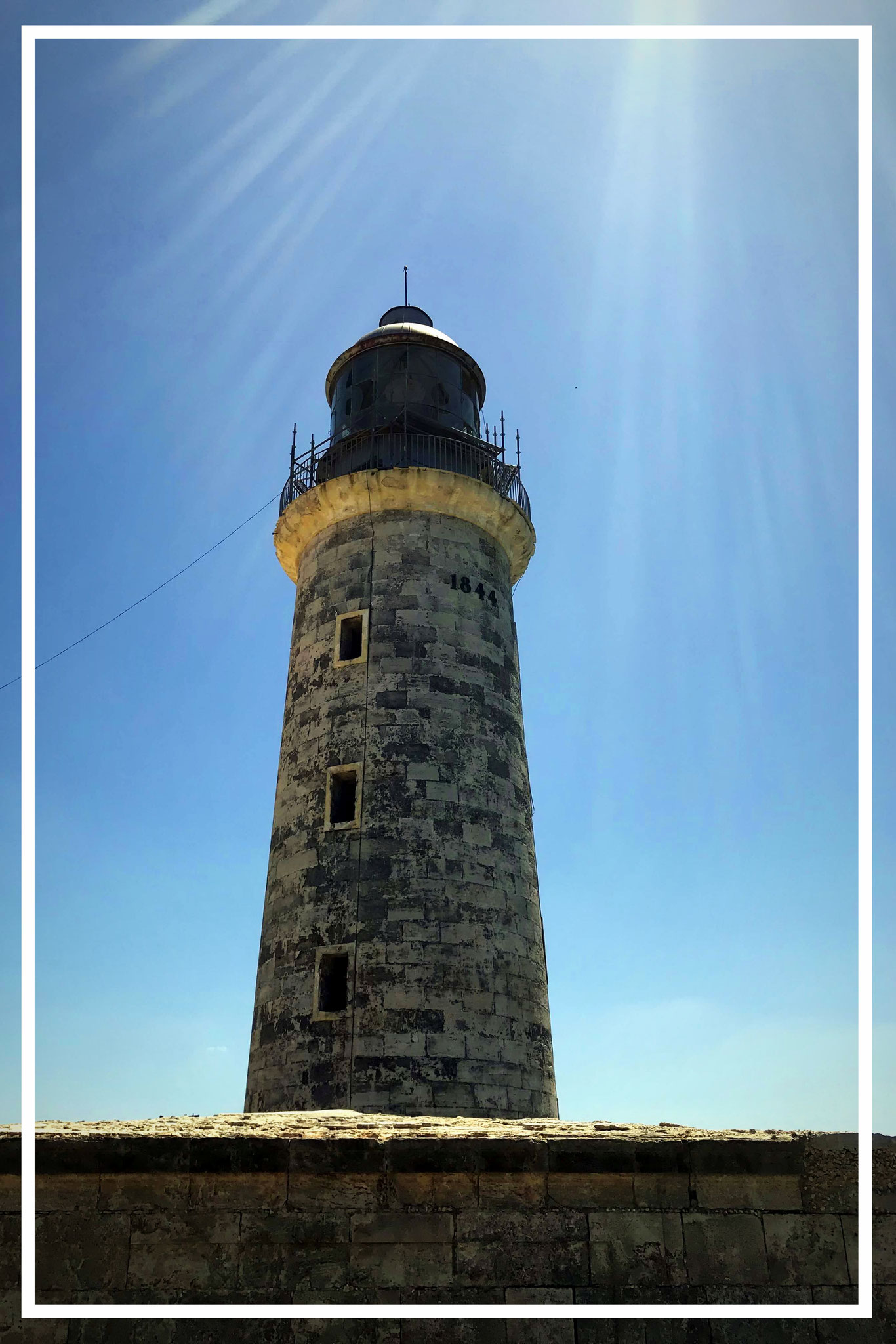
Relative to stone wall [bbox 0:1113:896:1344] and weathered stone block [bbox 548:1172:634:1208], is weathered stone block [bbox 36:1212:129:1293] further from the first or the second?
weathered stone block [bbox 548:1172:634:1208]

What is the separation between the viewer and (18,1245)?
656 centimetres

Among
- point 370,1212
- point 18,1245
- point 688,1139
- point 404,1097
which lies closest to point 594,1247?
point 688,1139

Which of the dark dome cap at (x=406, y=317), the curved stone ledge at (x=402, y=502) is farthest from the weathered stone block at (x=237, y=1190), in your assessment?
the dark dome cap at (x=406, y=317)

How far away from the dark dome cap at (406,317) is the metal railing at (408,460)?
13.7ft

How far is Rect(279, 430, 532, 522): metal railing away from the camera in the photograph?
60.7ft

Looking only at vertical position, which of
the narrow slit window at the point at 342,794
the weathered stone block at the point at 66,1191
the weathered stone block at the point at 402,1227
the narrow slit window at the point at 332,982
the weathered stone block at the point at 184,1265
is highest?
→ the narrow slit window at the point at 342,794

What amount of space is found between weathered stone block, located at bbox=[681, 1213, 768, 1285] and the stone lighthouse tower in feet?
24.2

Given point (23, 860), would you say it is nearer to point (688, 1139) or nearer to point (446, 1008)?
point (688, 1139)

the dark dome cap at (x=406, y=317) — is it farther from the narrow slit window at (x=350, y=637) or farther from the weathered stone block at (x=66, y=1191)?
the weathered stone block at (x=66, y=1191)

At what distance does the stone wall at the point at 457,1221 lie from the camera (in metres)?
6.46

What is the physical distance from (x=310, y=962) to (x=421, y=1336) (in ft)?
28.6

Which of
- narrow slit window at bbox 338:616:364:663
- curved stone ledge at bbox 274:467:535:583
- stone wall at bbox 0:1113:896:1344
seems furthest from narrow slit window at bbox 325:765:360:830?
stone wall at bbox 0:1113:896:1344

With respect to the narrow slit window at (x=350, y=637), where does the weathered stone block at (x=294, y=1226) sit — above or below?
below

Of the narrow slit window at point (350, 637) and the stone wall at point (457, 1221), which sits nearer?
the stone wall at point (457, 1221)
